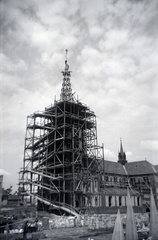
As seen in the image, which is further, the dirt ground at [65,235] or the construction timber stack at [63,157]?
the construction timber stack at [63,157]

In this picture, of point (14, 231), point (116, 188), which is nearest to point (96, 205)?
point (116, 188)

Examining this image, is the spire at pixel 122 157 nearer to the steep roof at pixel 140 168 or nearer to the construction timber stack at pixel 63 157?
the steep roof at pixel 140 168

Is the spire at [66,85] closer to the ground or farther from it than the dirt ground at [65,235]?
farther from it

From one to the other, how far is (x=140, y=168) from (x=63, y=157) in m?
29.4

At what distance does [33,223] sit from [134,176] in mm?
37258

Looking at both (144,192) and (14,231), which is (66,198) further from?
(144,192)

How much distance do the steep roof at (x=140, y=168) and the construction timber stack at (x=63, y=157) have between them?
2048 cm

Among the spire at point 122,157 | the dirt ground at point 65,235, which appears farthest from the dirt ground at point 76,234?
the spire at point 122,157

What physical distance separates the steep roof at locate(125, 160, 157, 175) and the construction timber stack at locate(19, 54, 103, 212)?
2048 cm

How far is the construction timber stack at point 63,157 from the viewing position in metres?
36.2

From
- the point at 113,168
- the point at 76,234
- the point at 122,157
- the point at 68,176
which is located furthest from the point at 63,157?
the point at 122,157

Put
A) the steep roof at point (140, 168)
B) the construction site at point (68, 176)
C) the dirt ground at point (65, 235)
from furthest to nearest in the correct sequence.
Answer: the steep roof at point (140, 168), the construction site at point (68, 176), the dirt ground at point (65, 235)

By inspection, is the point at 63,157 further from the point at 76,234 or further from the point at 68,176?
the point at 76,234

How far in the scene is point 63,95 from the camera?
44562 millimetres
